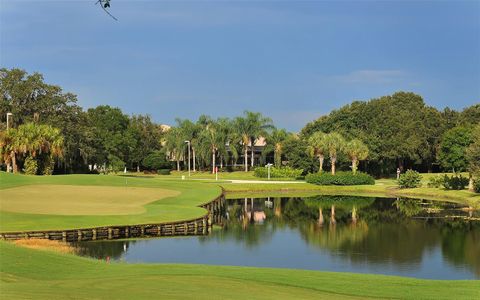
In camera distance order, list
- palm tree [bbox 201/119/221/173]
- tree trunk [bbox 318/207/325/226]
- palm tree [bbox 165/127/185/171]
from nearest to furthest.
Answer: tree trunk [bbox 318/207/325/226]
palm tree [bbox 201/119/221/173]
palm tree [bbox 165/127/185/171]

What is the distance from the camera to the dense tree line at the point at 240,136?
2945 inches

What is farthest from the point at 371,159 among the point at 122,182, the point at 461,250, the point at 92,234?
the point at 92,234

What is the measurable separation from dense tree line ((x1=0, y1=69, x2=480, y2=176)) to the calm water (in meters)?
16.1

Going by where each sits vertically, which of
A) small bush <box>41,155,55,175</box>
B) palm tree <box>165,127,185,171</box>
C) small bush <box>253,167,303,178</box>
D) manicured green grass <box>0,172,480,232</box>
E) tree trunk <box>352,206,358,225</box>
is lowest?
tree trunk <box>352,206,358,225</box>

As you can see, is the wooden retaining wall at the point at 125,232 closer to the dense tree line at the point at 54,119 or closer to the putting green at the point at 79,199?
the putting green at the point at 79,199

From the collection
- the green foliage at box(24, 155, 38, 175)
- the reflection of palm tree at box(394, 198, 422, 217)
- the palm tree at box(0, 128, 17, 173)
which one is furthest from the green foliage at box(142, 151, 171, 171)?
the reflection of palm tree at box(394, 198, 422, 217)

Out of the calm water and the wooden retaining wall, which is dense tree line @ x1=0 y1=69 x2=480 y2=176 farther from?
the wooden retaining wall

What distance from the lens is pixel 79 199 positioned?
47.6 meters

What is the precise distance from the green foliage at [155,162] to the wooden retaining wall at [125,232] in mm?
65988

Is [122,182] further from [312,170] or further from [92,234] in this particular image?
[312,170]

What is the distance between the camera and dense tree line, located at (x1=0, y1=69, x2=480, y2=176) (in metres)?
74.8

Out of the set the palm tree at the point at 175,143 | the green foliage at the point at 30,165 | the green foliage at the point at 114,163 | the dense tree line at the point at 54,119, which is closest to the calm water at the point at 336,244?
the green foliage at the point at 30,165

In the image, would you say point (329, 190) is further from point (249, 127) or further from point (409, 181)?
point (249, 127)

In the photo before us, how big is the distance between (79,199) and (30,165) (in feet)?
63.1
